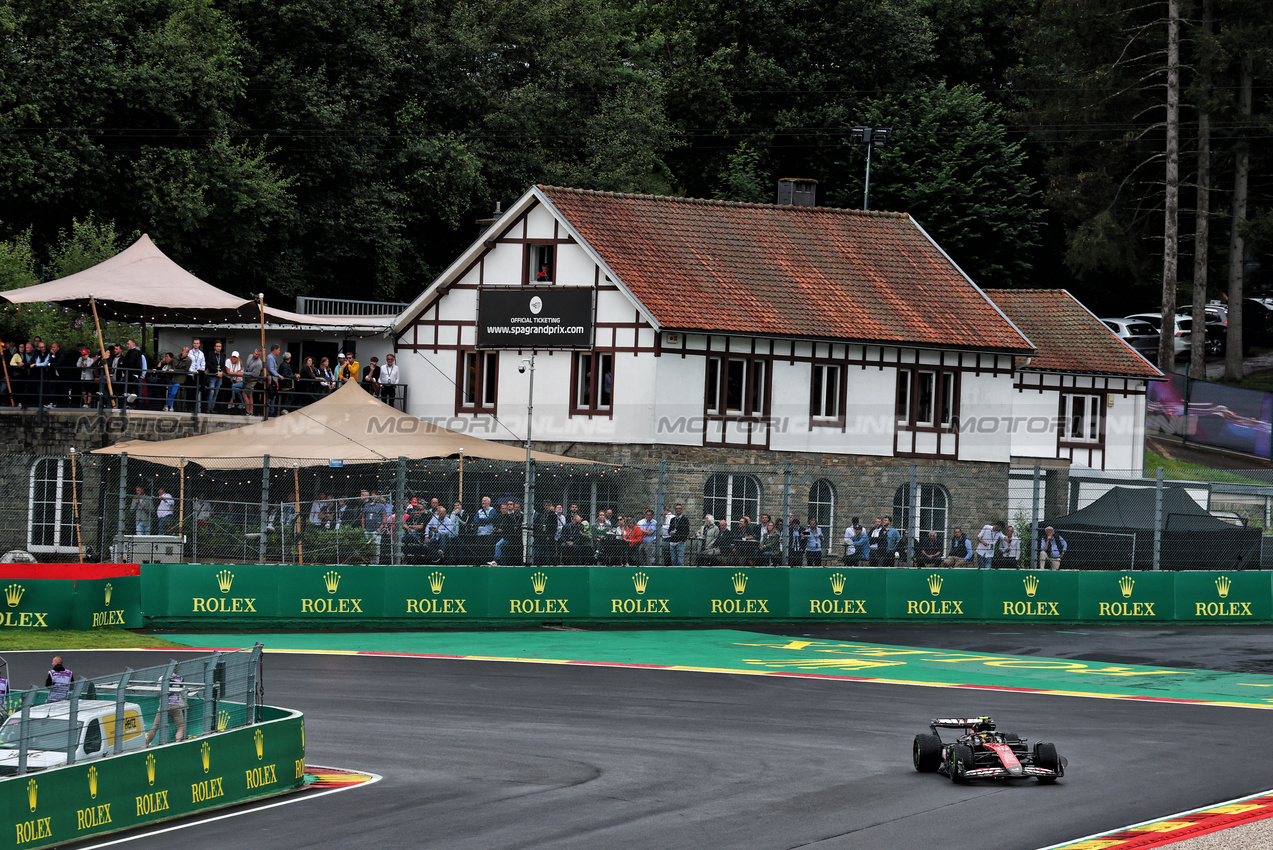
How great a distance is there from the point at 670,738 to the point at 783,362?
24453 mm

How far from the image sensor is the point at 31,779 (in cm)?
1234

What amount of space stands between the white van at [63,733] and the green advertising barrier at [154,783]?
12 centimetres

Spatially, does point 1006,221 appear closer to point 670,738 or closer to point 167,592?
point 167,592

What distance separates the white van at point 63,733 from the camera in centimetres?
1259

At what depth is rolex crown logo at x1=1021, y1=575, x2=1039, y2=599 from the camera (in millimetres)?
30141

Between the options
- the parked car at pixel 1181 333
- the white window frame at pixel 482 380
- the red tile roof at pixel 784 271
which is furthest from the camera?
the parked car at pixel 1181 333

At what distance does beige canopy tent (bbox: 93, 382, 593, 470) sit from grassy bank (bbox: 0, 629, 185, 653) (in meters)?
4.72

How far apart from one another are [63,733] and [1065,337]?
4026cm

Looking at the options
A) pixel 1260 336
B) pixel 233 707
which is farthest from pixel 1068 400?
pixel 233 707

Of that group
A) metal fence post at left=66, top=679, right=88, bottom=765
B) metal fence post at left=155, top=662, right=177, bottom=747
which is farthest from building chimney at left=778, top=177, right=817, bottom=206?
metal fence post at left=66, top=679, right=88, bottom=765

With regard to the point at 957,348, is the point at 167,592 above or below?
below

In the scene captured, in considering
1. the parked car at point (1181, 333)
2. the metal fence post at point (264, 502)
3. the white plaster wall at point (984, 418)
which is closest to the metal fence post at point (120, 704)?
the metal fence post at point (264, 502)

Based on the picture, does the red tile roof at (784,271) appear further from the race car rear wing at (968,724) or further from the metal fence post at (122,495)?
the race car rear wing at (968,724)

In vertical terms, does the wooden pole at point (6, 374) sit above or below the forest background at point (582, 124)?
below
